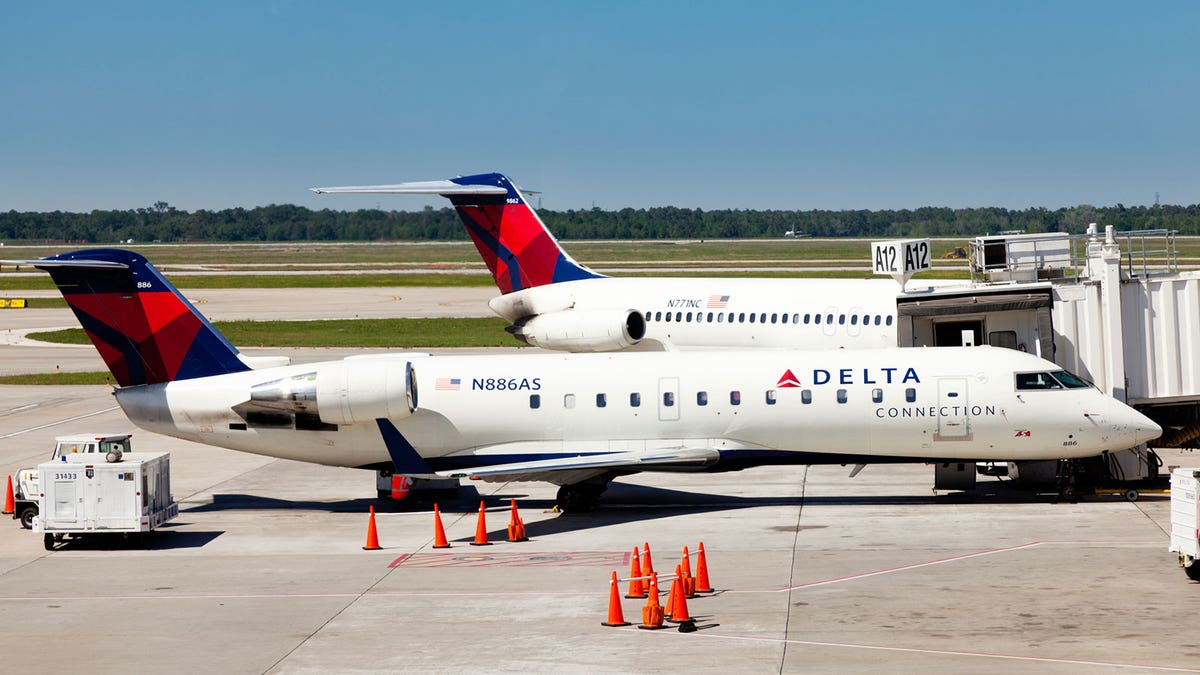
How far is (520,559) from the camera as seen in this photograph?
72.7ft

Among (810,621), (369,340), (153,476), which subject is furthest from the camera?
(369,340)

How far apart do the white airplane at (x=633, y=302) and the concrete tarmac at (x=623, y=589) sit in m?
7.80

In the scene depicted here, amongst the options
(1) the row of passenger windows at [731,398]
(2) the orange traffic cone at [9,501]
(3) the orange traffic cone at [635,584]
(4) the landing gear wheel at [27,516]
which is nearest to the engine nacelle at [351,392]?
(1) the row of passenger windows at [731,398]

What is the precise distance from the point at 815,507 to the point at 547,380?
5.61 m

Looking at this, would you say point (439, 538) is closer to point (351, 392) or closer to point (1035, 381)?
point (351, 392)

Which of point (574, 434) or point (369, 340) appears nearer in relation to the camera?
point (574, 434)

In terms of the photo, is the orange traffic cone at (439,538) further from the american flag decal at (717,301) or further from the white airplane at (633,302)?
the american flag decal at (717,301)

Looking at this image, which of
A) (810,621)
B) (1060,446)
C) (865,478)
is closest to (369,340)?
(865,478)

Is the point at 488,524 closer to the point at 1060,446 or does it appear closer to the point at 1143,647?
the point at 1060,446

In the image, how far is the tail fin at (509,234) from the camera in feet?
137

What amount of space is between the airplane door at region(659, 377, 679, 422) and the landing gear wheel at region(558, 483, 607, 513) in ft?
6.06

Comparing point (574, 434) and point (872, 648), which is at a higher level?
point (574, 434)

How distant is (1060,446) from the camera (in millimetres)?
25156

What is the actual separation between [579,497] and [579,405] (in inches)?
68.7
